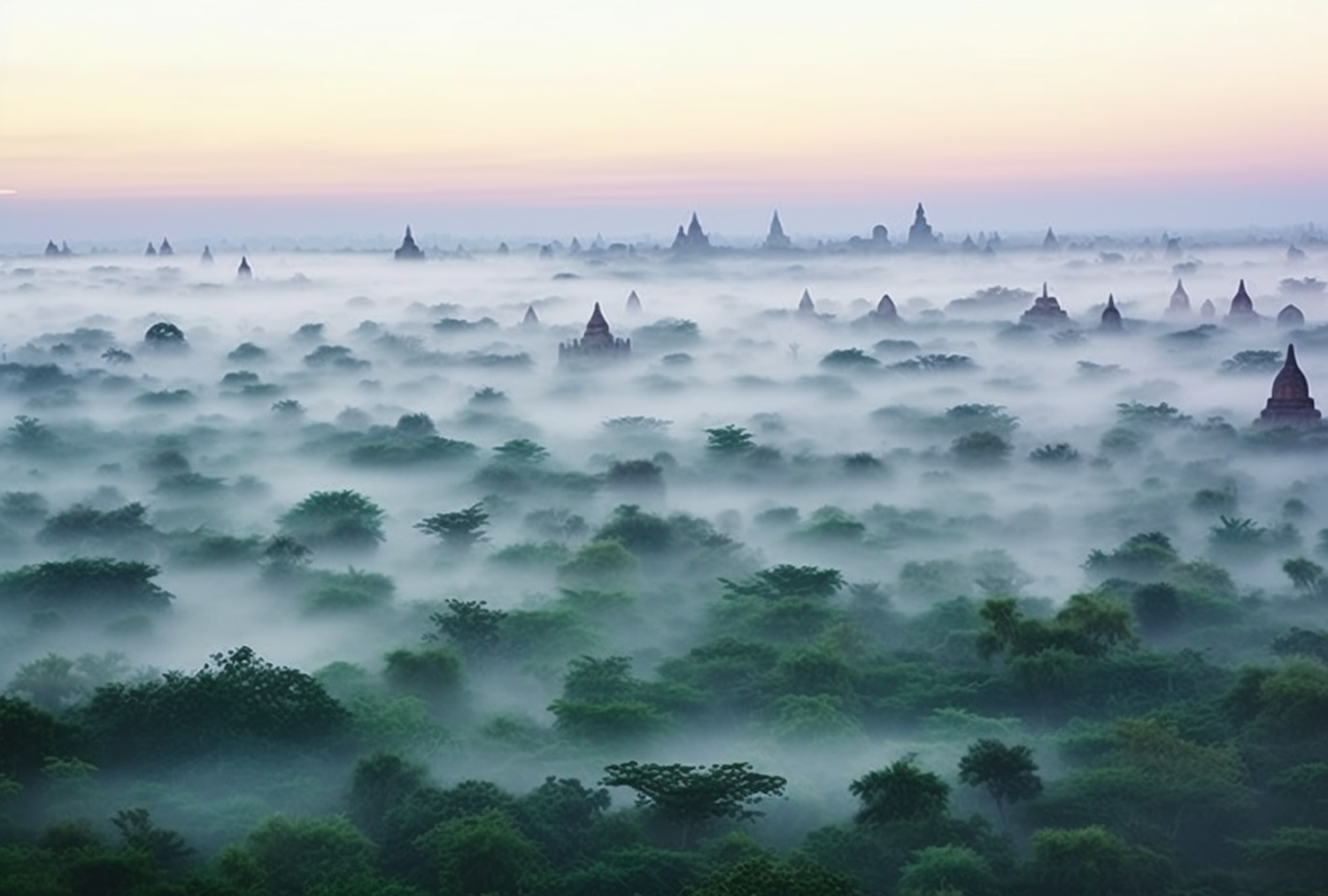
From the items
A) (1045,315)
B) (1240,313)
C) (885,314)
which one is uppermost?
(1240,313)

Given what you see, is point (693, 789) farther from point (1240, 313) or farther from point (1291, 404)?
point (1240, 313)

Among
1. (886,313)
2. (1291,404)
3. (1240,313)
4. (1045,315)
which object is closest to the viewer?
(1291,404)

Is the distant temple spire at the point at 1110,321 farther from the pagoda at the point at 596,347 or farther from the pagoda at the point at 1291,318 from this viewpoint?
the pagoda at the point at 596,347

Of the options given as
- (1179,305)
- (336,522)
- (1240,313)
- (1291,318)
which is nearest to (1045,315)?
(1240,313)

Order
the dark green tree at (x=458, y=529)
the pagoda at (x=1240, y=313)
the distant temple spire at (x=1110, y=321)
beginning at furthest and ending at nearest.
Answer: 1. the pagoda at (x=1240, y=313)
2. the distant temple spire at (x=1110, y=321)
3. the dark green tree at (x=458, y=529)

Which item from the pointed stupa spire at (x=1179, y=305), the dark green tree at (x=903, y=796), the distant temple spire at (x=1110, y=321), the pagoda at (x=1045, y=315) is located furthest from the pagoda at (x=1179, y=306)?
the dark green tree at (x=903, y=796)

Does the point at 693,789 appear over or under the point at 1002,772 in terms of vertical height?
over

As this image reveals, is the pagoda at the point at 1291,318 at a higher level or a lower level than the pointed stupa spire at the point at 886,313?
higher
